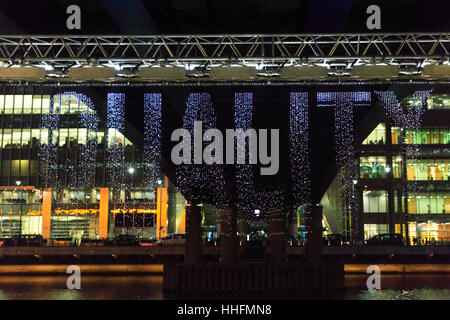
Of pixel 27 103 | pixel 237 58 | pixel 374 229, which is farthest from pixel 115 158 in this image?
pixel 237 58

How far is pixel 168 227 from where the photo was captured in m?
63.0

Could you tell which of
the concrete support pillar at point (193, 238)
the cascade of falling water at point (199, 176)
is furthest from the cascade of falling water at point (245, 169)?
the concrete support pillar at point (193, 238)

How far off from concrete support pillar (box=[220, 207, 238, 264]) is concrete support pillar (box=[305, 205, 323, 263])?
4880 millimetres

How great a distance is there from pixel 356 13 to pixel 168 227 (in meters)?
50.1

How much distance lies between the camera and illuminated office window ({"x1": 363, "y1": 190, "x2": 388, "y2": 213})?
63.5 meters

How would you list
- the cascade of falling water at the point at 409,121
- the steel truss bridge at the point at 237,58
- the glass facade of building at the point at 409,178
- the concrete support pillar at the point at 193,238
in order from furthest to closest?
1. the cascade of falling water at the point at 409,121
2. the glass facade of building at the point at 409,178
3. the concrete support pillar at the point at 193,238
4. the steel truss bridge at the point at 237,58

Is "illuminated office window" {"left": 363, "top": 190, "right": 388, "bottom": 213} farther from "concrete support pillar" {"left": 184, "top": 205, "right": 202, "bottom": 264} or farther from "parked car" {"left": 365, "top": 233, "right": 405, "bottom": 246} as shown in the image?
"concrete support pillar" {"left": 184, "top": 205, "right": 202, "bottom": 264}

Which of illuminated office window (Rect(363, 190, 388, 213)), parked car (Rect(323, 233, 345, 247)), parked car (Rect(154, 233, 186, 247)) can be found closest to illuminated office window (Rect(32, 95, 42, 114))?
parked car (Rect(154, 233, 186, 247))

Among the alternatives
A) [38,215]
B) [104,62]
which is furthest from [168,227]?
[104,62]

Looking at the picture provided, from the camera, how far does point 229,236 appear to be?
33406 mm

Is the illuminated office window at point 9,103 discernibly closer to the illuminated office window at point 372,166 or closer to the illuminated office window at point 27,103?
the illuminated office window at point 27,103

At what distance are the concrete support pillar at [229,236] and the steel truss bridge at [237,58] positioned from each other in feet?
55.4

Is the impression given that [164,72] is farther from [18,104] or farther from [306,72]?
[18,104]

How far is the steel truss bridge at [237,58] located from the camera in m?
15.9
